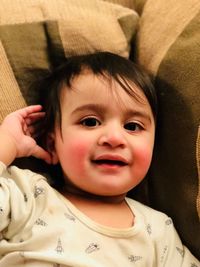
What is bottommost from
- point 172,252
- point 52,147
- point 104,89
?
point 172,252

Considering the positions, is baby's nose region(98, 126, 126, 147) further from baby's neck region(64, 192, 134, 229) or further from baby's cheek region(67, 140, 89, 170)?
baby's neck region(64, 192, 134, 229)

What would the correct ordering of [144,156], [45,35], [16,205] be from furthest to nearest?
[45,35]
[144,156]
[16,205]

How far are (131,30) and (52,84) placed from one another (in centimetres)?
28

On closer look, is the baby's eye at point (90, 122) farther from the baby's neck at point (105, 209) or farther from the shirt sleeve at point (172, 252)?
the shirt sleeve at point (172, 252)

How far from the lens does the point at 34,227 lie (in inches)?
37.0

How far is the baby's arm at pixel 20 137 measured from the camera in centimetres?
101

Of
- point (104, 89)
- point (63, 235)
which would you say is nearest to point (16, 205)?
point (63, 235)

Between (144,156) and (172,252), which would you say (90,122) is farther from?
(172,252)

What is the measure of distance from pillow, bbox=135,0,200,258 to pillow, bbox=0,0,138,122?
110 mm

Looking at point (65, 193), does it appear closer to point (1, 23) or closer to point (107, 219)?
point (107, 219)

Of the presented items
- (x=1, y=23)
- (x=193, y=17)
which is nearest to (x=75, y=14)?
(x=1, y=23)

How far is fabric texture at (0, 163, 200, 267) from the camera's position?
91cm

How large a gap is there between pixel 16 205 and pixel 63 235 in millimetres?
113

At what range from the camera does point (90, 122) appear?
1.02 metres
